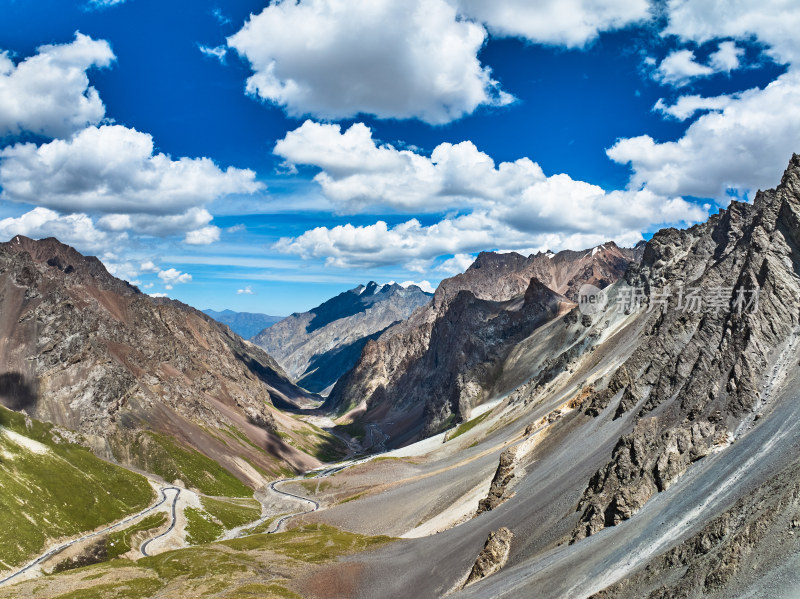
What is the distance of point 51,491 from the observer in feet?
397

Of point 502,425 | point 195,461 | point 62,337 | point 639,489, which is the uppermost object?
point 62,337

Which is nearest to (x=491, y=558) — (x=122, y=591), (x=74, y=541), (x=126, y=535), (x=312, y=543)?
(x=312, y=543)

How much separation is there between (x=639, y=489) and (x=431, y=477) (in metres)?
Result: 87.7

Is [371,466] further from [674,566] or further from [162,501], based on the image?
[674,566]

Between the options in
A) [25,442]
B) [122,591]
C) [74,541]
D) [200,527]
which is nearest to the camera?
[122,591]

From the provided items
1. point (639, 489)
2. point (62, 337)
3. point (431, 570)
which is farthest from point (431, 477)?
point (62, 337)

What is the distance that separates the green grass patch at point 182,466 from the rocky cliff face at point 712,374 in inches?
5318

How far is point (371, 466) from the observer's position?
17612 cm

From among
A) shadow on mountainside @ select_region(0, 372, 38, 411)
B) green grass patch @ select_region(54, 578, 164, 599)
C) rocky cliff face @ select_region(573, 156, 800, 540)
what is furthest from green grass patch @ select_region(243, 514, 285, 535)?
rocky cliff face @ select_region(573, 156, 800, 540)

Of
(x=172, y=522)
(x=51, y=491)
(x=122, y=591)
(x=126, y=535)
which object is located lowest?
(x=122, y=591)

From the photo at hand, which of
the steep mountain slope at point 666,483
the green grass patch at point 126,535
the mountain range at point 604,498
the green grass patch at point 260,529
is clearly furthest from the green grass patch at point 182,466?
the steep mountain slope at point 666,483

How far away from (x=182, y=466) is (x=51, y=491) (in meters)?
54.7

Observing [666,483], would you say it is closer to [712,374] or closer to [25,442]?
[712,374]

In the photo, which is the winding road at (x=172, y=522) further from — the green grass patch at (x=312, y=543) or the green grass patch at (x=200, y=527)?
the green grass patch at (x=312, y=543)
